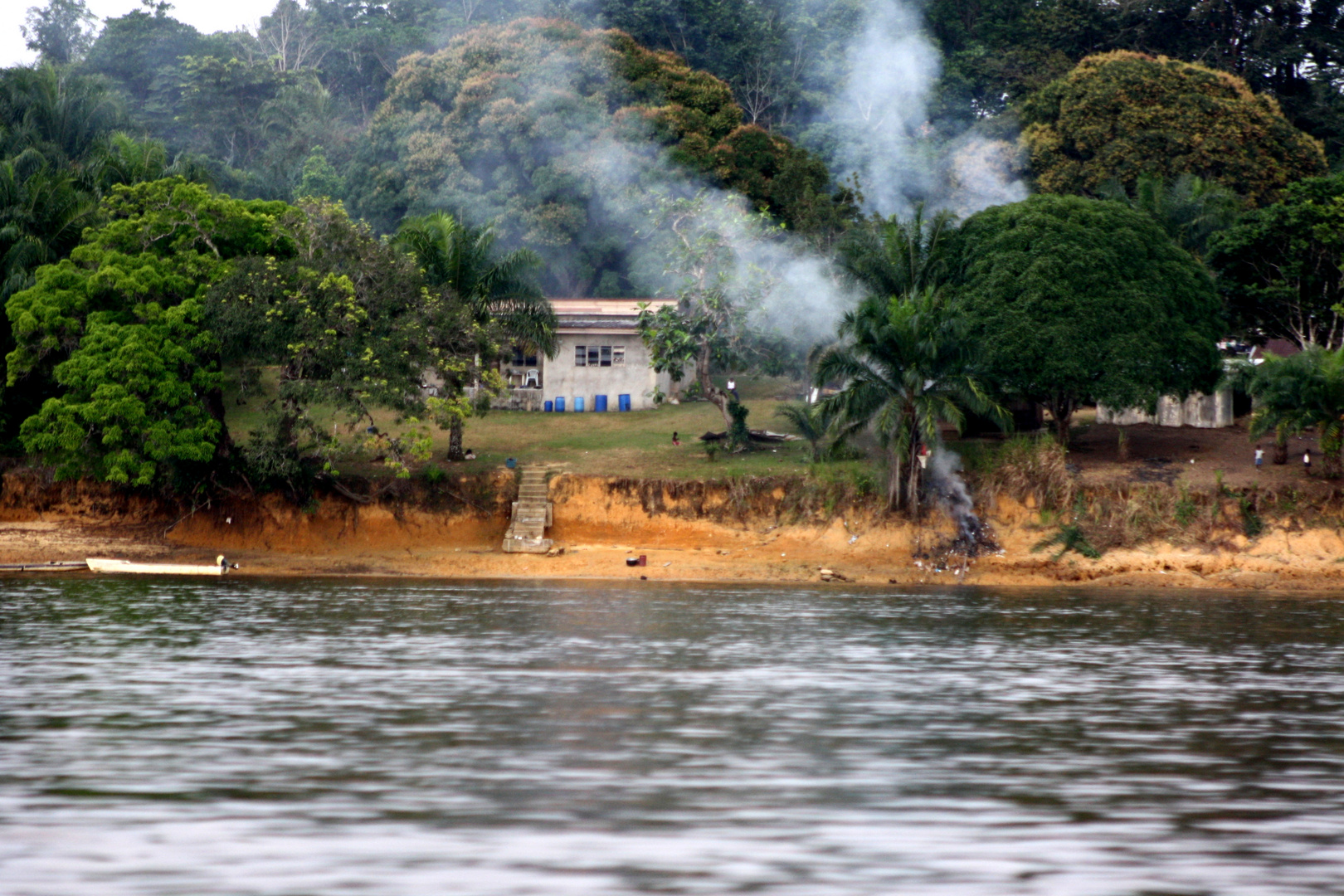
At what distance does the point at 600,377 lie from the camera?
53.9m

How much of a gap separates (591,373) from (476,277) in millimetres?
10871

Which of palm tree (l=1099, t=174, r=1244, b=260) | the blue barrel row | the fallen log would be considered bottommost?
the fallen log

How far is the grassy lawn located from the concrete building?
40.8 inches

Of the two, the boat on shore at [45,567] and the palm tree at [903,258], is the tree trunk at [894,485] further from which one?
the boat on shore at [45,567]

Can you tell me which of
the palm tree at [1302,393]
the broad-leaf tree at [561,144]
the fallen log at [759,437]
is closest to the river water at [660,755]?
the palm tree at [1302,393]

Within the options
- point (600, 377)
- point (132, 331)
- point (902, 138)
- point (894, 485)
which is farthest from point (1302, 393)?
point (902, 138)

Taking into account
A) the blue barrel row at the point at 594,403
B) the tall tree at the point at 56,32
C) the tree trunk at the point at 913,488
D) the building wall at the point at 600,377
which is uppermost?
the tall tree at the point at 56,32

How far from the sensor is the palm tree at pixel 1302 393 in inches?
1447

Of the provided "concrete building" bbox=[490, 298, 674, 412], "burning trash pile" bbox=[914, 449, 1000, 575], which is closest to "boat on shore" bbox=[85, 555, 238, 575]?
"concrete building" bbox=[490, 298, 674, 412]

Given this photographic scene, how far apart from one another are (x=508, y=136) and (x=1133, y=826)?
56072 millimetres

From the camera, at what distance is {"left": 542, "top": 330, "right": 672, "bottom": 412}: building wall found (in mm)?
53750

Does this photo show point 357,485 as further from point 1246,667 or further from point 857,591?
point 1246,667

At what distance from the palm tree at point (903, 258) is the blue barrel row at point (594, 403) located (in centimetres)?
1404

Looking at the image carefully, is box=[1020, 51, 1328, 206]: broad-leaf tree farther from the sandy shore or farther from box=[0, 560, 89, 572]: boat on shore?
box=[0, 560, 89, 572]: boat on shore
